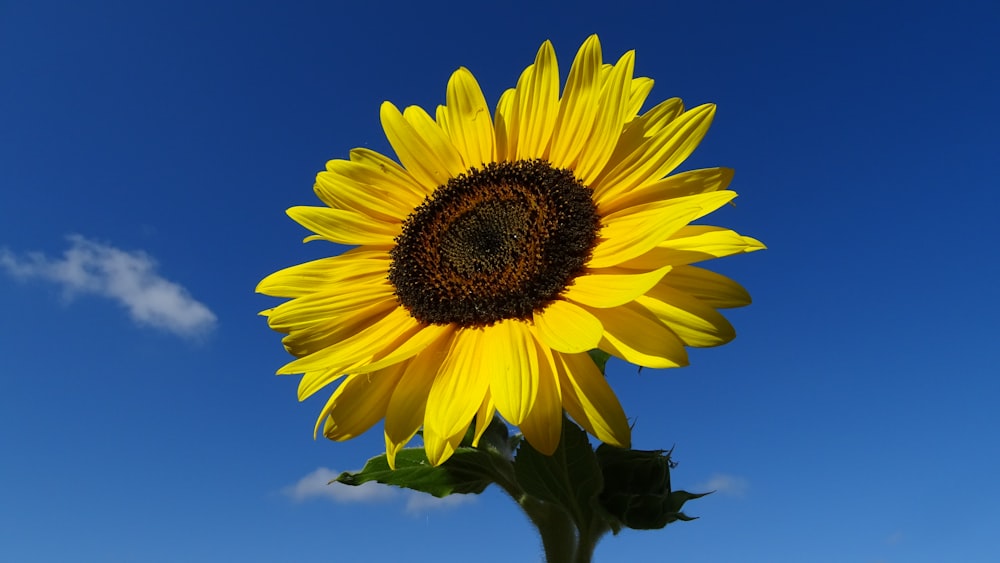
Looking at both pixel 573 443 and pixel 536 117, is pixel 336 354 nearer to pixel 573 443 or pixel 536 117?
pixel 573 443

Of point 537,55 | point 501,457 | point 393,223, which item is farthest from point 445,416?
point 537,55

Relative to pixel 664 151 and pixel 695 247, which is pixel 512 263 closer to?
pixel 664 151

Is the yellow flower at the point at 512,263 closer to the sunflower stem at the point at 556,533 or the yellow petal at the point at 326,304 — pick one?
the yellow petal at the point at 326,304

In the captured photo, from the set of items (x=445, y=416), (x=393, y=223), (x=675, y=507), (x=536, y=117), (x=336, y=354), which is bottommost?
(x=675, y=507)

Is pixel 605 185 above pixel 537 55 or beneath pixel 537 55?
beneath

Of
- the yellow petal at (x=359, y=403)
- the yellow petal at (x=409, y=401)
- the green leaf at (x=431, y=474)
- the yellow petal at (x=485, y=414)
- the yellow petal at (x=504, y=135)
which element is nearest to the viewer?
the yellow petal at (x=485, y=414)

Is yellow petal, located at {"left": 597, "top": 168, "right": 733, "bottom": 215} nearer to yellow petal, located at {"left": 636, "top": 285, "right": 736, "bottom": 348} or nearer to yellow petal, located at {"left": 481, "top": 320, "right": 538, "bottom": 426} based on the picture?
yellow petal, located at {"left": 636, "top": 285, "right": 736, "bottom": 348}

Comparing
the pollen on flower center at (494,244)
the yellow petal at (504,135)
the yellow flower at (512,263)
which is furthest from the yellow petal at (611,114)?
the yellow petal at (504,135)

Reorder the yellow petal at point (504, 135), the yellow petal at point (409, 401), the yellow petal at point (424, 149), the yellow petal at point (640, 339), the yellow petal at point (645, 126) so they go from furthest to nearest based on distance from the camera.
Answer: the yellow petal at point (424, 149) < the yellow petal at point (504, 135) < the yellow petal at point (645, 126) < the yellow petal at point (409, 401) < the yellow petal at point (640, 339)
